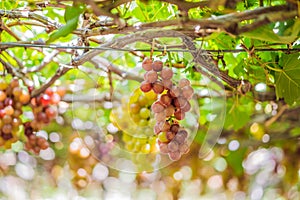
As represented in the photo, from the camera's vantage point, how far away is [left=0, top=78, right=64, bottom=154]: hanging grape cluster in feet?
4.59

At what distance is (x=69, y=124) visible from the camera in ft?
7.88

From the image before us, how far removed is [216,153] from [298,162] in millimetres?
348

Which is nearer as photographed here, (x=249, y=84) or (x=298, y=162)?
(x=249, y=84)

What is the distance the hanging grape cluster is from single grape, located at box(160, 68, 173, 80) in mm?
615

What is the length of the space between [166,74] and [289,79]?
307mm

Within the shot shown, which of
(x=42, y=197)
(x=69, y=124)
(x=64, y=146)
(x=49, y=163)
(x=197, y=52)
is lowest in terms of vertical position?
(x=42, y=197)

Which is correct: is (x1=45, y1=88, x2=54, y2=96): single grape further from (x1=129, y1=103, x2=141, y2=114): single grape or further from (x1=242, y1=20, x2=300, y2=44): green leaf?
(x1=242, y1=20, x2=300, y2=44): green leaf

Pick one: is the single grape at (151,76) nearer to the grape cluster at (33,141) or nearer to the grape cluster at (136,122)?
the grape cluster at (136,122)

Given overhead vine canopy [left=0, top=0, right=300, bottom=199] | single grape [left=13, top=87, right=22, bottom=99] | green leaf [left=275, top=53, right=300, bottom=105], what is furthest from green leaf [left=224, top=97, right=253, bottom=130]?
→ single grape [left=13, top=87, right=22, bottom=99]

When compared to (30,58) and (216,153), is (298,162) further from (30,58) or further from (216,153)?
(30,58)

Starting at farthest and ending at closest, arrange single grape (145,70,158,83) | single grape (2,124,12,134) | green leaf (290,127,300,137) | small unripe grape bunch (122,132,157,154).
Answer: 1. green leaf (290,127,300,137)
2. single grape (2,124,12,134)
3. small unripe grape bunch (122,132,157,154)
4. single grape (145,70,158,83)

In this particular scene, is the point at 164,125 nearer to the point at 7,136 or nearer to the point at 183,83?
the point at 183,83

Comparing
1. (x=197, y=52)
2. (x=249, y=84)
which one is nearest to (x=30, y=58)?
(x=249, y=84)

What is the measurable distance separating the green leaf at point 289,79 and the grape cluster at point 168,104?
0.23 m
